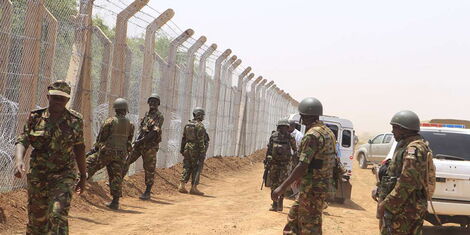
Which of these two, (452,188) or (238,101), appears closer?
(452,188)

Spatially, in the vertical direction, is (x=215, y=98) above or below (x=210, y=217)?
above

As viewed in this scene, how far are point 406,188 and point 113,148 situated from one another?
5.08m

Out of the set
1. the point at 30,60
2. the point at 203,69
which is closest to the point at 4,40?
the point at 30,60

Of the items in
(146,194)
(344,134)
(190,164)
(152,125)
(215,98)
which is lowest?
(146,194)

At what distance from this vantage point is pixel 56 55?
29.2 ft

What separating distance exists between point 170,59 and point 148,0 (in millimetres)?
2864

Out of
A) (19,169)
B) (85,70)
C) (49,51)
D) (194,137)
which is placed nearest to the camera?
(19,169)

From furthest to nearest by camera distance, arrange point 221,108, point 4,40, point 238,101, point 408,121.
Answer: point 238,101 < point 221,108 < point 4,40 < point 408,121

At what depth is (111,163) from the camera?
9.02m

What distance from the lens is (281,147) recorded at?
10445 mm

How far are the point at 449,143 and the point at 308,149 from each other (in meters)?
3.87

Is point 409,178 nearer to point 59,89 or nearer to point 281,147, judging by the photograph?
point 59,89

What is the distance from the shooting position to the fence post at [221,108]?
18938 mm

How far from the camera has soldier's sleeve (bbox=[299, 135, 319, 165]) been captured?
555cm
